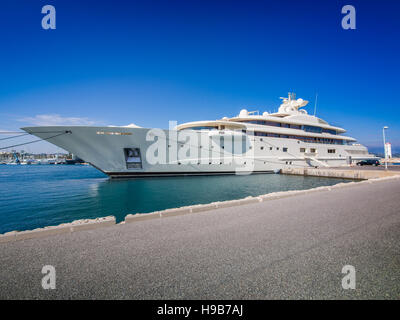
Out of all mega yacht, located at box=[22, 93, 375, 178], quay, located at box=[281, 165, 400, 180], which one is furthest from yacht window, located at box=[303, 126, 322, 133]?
quay, located at box=[281, 165, 400, 180]

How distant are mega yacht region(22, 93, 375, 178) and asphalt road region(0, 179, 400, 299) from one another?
12976 mm

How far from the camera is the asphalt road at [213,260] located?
2.01 metres

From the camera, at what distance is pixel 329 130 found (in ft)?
97.8

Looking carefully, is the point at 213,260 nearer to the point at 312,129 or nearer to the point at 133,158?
the point at 133,158

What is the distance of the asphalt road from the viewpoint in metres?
2.01

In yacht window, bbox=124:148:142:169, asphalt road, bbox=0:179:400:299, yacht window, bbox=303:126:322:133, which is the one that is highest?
yacht window, bbox=303:126:322:133

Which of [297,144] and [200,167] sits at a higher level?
[297,144]

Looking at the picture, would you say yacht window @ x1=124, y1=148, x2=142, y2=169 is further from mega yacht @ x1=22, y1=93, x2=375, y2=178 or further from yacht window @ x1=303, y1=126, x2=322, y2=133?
yacht window @ x1=303, y1=126, x2=322, y2=133

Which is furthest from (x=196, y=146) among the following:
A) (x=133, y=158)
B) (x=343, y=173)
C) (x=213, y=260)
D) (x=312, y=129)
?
(x=312, y=129)

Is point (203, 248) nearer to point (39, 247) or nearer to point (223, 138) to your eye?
point (39, 247)

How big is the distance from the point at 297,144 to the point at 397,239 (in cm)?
2284

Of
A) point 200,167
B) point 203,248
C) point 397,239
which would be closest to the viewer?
point 203,248
